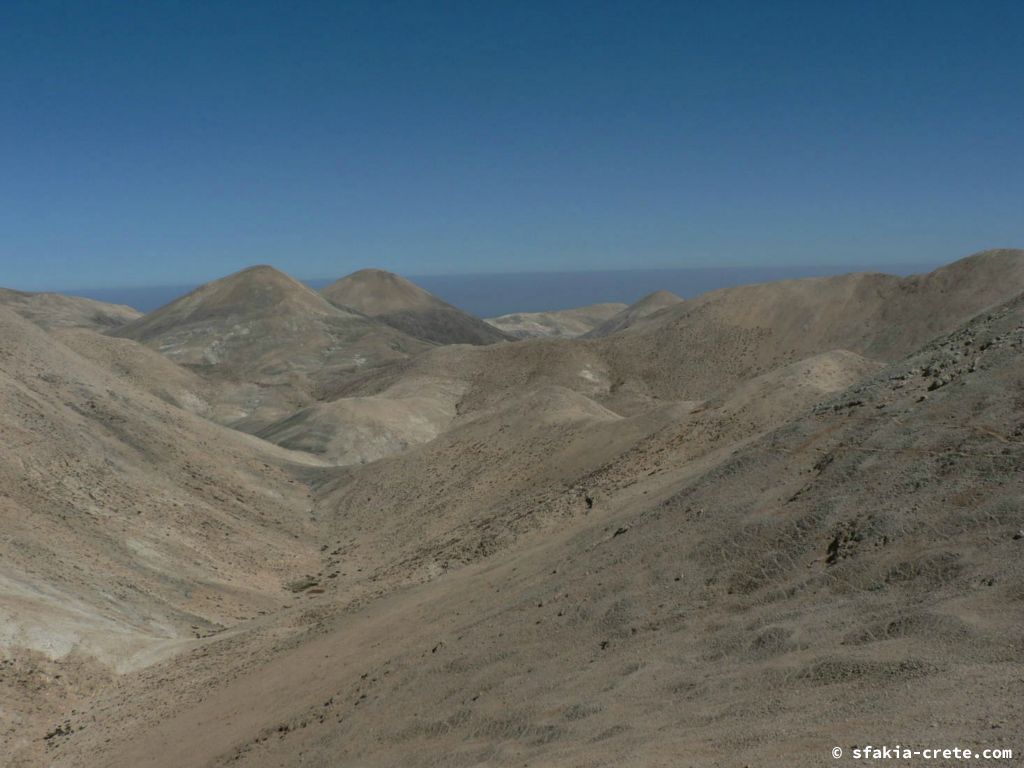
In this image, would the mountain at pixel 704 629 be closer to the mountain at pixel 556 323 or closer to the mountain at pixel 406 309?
the mountain at pixel 406 309

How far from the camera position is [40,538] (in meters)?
25.9

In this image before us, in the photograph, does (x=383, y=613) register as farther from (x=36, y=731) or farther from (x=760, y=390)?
(x=760, y=390)

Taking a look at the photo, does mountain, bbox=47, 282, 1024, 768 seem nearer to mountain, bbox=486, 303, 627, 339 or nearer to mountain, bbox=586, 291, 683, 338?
mountain, bbox=586, 291, 683, 338

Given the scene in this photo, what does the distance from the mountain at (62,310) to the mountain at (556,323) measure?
7016 centimetres

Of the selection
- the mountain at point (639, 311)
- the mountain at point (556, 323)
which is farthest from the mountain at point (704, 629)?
the mountain at point (556, 323)

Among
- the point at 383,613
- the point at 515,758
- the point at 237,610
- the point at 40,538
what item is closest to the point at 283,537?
the point at 237,610

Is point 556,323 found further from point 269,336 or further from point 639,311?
point 269,336

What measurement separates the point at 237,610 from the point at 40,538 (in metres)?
6.32

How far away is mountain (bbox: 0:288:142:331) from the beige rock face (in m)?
101

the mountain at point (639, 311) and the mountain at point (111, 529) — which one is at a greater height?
the mountain at point (639, 311)

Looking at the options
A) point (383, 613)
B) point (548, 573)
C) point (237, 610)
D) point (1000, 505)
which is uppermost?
point (1000, 505)

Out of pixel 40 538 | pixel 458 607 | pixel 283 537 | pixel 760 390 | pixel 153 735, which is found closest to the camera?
pixel 153 735

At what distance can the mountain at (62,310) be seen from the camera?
432ft

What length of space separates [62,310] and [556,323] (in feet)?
297
